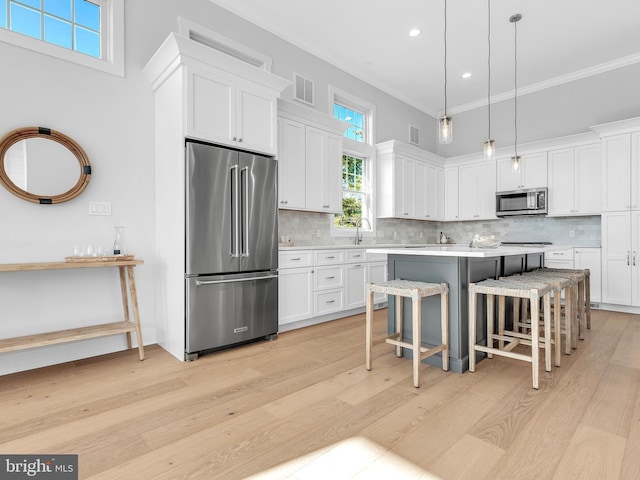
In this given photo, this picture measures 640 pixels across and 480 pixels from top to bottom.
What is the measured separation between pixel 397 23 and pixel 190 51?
8.77 feet

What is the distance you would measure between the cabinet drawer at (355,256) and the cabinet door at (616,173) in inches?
129

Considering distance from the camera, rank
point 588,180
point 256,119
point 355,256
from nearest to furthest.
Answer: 1. point 256,119
2. point 355,256
3. point 588,180

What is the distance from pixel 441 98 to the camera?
6410 millimetres

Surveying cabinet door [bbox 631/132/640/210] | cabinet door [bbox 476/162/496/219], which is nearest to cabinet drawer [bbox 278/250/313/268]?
cabinet door [bbox 476/162/496/219]

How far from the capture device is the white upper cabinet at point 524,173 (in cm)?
538

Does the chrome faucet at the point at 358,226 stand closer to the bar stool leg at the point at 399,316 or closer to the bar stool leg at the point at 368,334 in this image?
the bar stool leg at the point at 399,316

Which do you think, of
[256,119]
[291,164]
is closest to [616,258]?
[291,164]

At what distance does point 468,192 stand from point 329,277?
11.8 ft

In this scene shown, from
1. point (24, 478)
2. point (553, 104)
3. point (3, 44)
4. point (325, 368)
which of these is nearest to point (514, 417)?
point (325, 368)

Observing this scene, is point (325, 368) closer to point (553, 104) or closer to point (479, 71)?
point (479, 71)

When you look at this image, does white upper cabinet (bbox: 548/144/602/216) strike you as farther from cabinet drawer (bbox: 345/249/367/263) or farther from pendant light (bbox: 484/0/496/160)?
cabinet drawer (bbox: 345/249/367/263)

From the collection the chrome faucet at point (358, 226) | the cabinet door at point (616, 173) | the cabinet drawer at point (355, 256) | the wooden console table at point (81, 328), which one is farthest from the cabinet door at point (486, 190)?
the wooden console table at point (81, 328)

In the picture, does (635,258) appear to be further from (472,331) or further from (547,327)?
(472,331)

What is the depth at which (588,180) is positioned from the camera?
4965 mm
